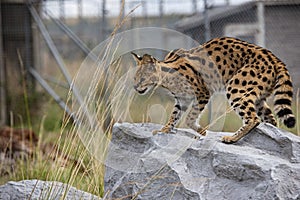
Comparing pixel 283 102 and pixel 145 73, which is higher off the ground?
pixel 145 73

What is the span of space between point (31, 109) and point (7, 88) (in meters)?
0.51

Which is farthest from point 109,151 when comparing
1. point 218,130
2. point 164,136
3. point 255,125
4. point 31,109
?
point 31,109

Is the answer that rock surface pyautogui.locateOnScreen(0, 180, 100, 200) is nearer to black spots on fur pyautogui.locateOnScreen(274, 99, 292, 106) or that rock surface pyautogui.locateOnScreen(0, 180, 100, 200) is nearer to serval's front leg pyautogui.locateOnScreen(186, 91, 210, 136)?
serval's front leg pyautogui.locateOnScreen(186, 91, 210, 136)

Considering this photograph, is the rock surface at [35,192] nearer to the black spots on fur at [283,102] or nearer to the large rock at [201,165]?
the large rock at [201,165]

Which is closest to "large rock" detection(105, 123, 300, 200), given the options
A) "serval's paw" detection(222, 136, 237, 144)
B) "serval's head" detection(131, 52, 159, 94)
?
"serval's paw" detection(222, 136, 237, 144)

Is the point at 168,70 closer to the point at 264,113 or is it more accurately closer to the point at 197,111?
the point at 197,111

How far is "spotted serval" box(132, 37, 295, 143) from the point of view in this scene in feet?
11.5

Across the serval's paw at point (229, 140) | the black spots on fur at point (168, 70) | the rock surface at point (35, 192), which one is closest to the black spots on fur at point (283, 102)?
the serval's paw at point (229, 140)

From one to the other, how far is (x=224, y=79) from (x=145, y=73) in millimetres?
508

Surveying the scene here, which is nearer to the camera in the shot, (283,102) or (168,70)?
(283,102)

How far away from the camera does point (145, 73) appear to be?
3.59 meters

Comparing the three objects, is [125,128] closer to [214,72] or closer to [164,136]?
[164,136]

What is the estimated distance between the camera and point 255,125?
135 inches

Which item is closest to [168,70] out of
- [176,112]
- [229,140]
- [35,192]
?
[176,112]
